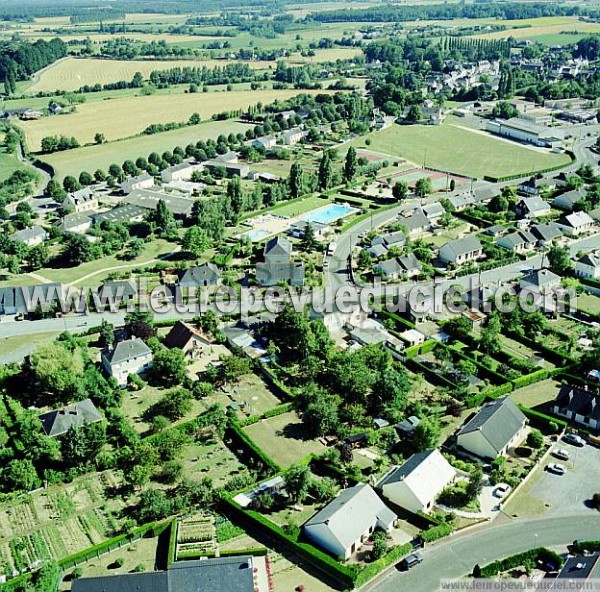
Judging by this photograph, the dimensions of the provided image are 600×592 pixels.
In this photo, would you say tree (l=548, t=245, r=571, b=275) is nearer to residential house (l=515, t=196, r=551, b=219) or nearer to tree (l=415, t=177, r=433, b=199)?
residential house (l=515, t=196, r=551, b=219)

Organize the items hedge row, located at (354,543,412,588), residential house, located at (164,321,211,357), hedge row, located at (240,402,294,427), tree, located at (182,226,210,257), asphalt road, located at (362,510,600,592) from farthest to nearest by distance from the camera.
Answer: tree, located at (182,226,210,257), residential house, located at (164,321,211,357), hedge row, located at (240,402,294,427), asphalt road, located at (362,510,600,592), hedge row, located at (354,543,412,588)

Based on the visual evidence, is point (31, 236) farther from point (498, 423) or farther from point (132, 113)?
point (132, 113)

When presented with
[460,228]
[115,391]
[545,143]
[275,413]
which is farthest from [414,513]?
[545,143]

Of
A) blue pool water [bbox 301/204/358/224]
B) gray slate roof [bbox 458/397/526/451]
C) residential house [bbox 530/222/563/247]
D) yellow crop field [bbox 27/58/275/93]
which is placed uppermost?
yellow crop field [bbox 27/58/275/93]

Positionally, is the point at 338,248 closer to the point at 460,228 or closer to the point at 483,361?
the point at 460,228

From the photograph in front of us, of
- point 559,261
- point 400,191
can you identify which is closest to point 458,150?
point 400,191

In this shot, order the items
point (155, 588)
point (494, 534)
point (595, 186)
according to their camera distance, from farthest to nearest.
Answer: point (595, 186) → point (494, 534) → point (155, 588)

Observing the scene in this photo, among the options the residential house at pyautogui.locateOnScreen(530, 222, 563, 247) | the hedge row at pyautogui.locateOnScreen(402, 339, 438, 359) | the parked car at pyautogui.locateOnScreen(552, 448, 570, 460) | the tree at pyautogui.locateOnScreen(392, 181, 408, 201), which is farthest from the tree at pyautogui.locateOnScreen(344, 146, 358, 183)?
the parked car at pyautogui.locateOnScreen(552, 448, 570, 460)
